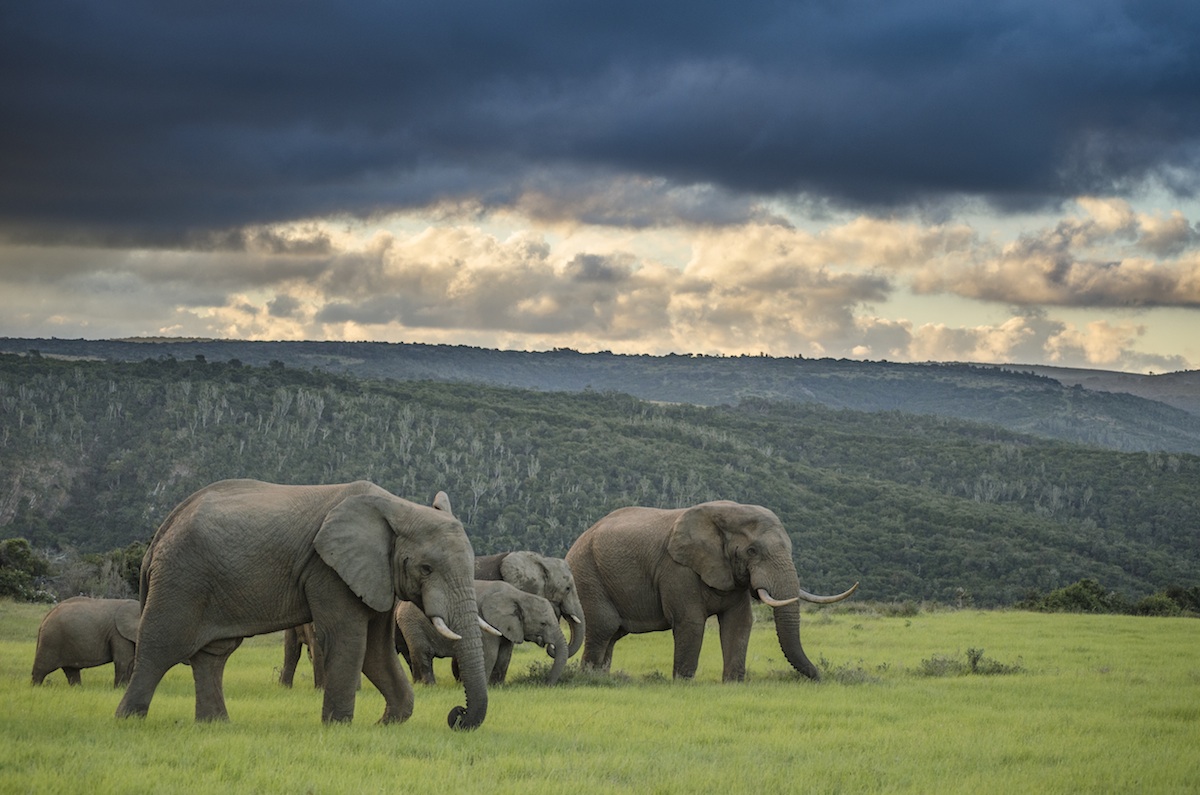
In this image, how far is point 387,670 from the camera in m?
14.1

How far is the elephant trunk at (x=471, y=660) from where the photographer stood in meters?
13.2

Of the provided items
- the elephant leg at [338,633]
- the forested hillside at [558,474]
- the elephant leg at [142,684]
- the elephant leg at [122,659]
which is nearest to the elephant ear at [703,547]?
Result: the elephant leg at [338,633]

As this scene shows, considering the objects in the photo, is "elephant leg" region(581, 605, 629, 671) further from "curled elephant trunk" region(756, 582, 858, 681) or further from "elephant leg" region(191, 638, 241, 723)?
"elephant leg" region(191, 638, 241, 723)

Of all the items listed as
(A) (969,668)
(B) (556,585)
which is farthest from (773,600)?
(A) (969,668)

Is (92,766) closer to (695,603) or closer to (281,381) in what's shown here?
(695,603)

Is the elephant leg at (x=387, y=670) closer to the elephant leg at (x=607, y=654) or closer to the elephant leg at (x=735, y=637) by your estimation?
the elephant leg at (x=735, y=637)

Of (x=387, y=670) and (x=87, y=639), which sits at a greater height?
(x=387, y=670)

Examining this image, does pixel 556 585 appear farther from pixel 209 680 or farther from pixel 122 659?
pixel 209 680

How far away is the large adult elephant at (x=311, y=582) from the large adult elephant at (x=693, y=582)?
7416 millimetres

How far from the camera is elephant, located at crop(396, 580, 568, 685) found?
1902cm

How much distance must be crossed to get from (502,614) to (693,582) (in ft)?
10.9

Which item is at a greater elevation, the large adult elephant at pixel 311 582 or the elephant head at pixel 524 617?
the large adult elephant at pixel 311 582

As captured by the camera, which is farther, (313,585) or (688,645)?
(688,645)

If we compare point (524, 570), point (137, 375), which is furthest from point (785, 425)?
point (524, 570)
